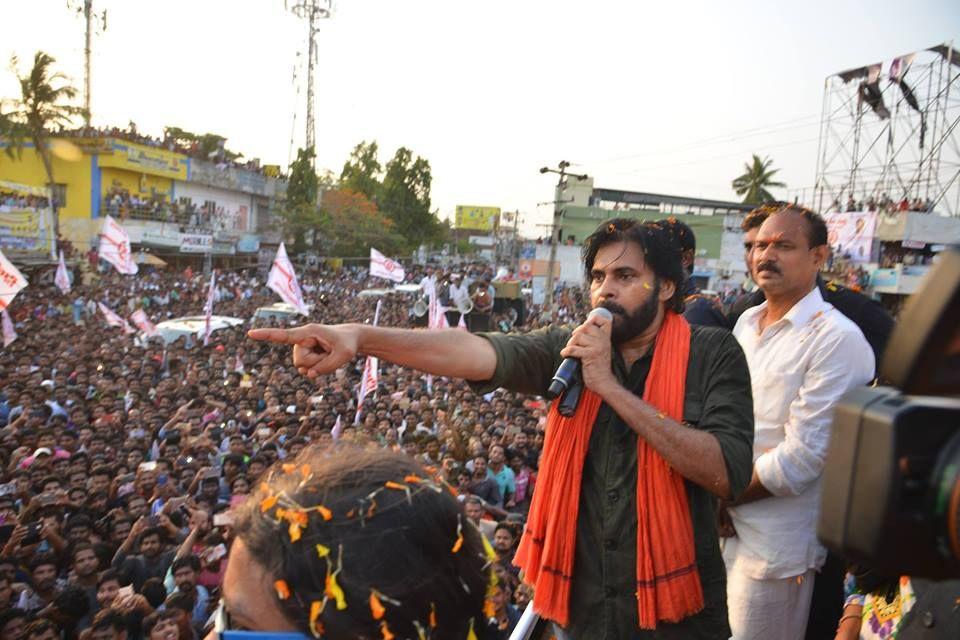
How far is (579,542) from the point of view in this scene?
1.93m

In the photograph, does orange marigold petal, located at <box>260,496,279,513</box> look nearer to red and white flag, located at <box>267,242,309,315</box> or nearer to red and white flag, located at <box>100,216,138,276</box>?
red and white flag, located at <box>267,242,309,315</box>

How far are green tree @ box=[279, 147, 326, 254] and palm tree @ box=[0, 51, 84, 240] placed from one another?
45.5 ft

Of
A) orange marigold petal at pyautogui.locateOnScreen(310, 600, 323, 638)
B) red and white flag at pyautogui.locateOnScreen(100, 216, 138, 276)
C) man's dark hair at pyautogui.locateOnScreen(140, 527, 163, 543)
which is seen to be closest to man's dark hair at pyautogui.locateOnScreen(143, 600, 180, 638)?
man's dark hair at pyautogui.locateOnScreen(140, 527, 163, 543)

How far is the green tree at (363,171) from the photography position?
2275 inches

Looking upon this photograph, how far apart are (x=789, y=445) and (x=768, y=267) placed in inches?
26.2

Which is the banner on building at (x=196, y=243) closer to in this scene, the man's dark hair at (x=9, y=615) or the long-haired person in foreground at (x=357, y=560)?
the man's dark hair at (x=9, y=615)

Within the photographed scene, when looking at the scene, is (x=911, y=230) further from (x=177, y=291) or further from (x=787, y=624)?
(x=787, y=624)

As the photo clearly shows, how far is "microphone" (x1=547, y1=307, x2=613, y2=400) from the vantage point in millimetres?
1871

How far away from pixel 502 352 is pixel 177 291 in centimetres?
2367

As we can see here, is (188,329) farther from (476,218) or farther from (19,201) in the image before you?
(476,218)

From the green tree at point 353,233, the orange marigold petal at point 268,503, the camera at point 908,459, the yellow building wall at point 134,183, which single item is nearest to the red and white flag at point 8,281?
the orange marigold petal at point 268,503

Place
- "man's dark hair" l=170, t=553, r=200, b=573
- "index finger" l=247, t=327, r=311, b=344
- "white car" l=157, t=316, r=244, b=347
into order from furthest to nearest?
"white car" l=157, t=316, r=244, b=347, "man's dark hair" l=170, t=553, r=200, b=573, "index finger" l=247, t=327, r=311, b=344

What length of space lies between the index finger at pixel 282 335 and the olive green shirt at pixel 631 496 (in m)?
0.54

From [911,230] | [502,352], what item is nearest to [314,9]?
[911,230]
